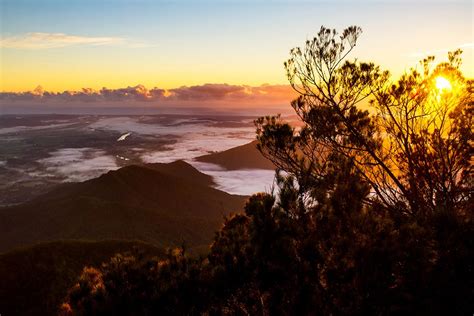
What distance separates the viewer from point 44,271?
1743 inches

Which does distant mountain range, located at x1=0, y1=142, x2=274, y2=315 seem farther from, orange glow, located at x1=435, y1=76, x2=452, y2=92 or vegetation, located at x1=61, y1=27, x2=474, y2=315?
orange glow, located at x1=435, y1=76, x2=452, y2=92

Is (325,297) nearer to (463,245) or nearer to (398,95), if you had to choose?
(463,245)

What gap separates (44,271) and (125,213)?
55.0m

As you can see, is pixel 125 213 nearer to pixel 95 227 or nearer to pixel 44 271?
pixel 95 227

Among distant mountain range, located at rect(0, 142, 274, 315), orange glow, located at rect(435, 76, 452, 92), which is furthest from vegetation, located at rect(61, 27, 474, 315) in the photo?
orange glow, located at rect(435, 76, 452, 92)

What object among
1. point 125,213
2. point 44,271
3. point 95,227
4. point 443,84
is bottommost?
point 95,227

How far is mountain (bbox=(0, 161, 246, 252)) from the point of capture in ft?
290

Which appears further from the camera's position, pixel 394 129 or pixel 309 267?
pixel 394 129

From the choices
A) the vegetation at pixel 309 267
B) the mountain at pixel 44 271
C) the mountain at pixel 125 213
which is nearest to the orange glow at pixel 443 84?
the vegetation at pixel 309 267

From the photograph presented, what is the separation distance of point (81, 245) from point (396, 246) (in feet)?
169

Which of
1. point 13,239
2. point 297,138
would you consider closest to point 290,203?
point 297,138

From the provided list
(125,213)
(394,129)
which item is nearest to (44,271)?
(394,129)

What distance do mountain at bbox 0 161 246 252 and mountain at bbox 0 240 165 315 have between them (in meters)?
14.3

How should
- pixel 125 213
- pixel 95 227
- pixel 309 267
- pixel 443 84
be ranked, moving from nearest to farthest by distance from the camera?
pixel 309 267 < pixel 443 84 < pixel 95 227 < pixel 125 213
